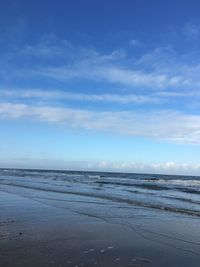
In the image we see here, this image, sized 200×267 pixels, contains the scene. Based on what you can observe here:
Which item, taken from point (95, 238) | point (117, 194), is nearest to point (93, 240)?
point (95, 238)

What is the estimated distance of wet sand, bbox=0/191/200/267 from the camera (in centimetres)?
733

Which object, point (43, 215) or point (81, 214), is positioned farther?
point (81, 214)

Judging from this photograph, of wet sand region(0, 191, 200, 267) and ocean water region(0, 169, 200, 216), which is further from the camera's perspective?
ocean water region(0, 169, 200, 216)

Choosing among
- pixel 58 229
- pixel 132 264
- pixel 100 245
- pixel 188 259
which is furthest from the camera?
pixel 58 229

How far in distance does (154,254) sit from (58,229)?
3563 mm

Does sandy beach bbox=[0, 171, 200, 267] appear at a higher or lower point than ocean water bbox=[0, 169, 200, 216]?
lower

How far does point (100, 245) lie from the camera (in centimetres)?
Answer: 870

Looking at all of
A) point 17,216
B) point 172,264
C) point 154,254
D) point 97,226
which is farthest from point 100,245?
point 17,216

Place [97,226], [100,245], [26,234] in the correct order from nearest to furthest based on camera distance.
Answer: [100,245], [26,234], [97,226]

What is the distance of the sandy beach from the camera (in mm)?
7344

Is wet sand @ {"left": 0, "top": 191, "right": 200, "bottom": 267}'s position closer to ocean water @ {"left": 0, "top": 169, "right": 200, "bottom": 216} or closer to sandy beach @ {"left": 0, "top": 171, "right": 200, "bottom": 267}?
sandy beach @ {"left": 0, "top": 171, "right": 200, "bottom": 267}

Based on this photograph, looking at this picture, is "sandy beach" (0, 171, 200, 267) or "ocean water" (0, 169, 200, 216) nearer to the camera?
"sandy beach" (0, 171, 200, 267)

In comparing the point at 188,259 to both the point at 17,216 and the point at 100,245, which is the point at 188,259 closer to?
A: the point at 100,245

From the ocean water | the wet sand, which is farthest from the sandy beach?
the ocean water
